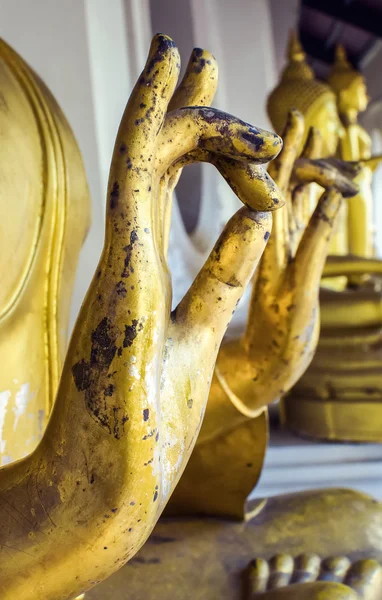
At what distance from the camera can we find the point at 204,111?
26cm

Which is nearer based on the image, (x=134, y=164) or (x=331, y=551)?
(x=134, y=164)

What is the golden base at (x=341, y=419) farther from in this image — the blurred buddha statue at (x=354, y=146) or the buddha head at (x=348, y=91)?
the buddha head at (x=348, y=91)

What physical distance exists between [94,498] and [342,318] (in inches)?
30.7

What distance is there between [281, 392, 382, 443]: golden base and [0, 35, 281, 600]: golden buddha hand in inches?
27.6

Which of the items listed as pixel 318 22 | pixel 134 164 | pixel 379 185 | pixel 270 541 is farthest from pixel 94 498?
pixel 318 22

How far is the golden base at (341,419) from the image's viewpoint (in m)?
0.89

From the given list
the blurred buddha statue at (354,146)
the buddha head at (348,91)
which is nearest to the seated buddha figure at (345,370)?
the blurred buddha statue at (354,146)

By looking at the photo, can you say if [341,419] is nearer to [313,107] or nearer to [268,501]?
[268,501]

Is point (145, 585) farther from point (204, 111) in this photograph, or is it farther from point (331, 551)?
point (204, 111)

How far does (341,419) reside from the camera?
3.01ft

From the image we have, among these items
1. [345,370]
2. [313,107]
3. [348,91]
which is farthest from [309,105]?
[345,370]

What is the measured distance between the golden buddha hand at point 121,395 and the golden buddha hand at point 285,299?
17cm

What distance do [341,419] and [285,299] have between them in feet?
1.79

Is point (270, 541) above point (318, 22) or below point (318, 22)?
below
